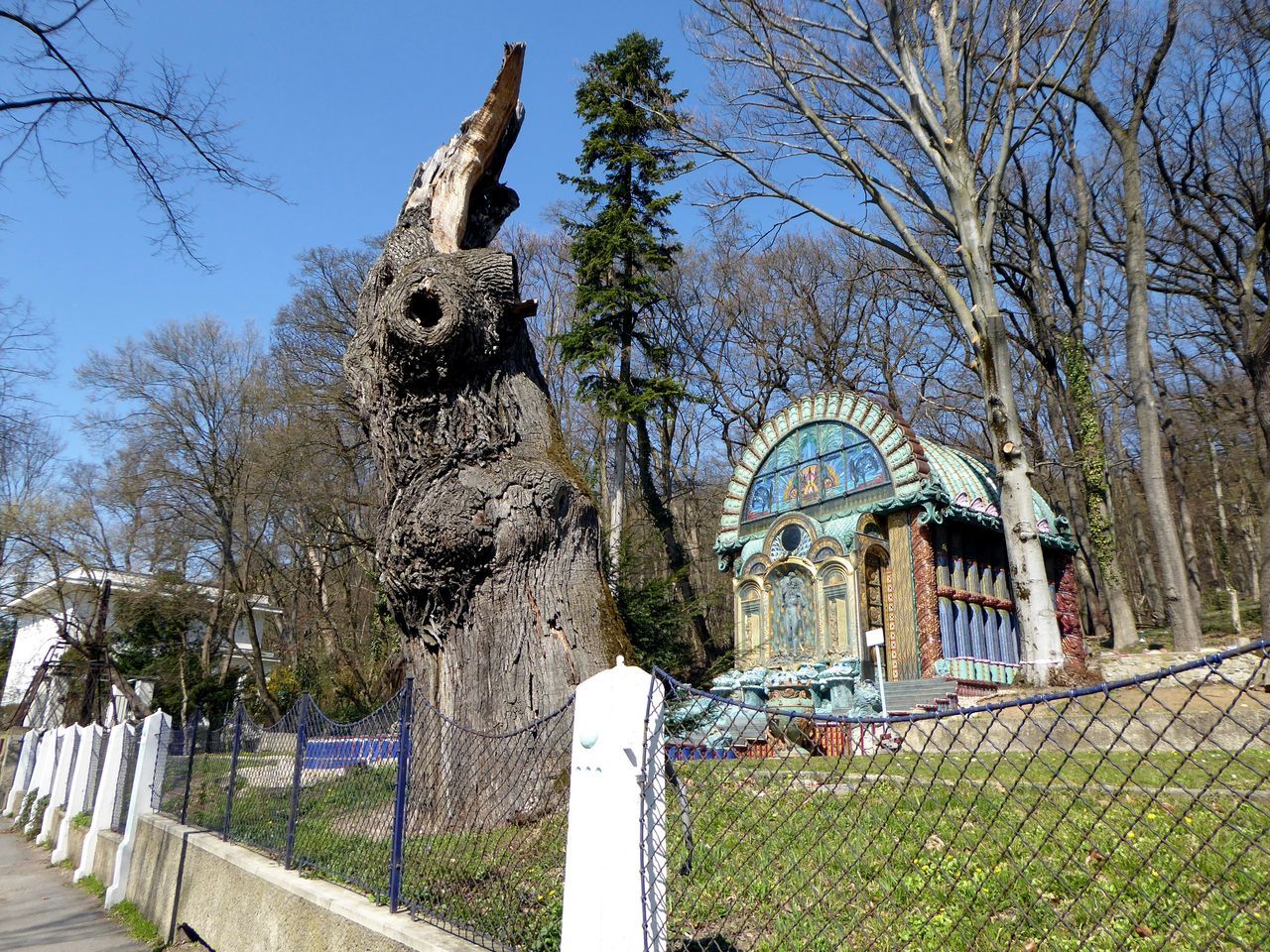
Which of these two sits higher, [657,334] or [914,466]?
[657,334]

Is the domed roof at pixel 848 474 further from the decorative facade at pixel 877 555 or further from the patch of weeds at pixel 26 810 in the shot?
the patch of weeds at pixel 26 810

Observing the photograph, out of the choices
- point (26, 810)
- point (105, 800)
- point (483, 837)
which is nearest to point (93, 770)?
point (105, 800)

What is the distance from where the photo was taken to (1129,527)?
32562mm

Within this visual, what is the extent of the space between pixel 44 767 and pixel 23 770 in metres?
3.18

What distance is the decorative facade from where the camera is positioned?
15.6m

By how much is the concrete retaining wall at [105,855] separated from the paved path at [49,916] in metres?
0.24

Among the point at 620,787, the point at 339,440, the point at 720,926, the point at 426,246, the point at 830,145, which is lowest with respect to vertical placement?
the point at 720,926

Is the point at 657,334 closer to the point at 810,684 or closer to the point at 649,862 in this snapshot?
the point at 810,684

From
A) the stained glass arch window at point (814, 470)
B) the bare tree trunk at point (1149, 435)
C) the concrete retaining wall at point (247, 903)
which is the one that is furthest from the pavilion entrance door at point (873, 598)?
the concrete retaining wall at point (247, 903)

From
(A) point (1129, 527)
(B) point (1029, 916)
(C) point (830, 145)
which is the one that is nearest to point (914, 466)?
(C) point (830, 145)

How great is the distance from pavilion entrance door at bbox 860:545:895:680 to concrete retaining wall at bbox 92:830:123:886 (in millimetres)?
11711

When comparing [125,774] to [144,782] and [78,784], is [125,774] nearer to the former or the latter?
[144,782]

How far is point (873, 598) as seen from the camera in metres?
16.2

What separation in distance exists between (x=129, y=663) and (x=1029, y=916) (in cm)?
3016
